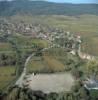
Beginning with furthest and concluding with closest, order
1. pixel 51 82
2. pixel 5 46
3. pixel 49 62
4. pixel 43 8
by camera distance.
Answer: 1. pixel 43 8
2. pixel 5 46
3. pixel 49 62
4. pixel 51 82

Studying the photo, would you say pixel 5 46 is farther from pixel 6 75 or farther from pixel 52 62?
pixel 6 75

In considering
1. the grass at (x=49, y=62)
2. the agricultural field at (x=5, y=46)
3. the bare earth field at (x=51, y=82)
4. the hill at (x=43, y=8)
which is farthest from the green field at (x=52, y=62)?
the hill at (x=43, y=8)

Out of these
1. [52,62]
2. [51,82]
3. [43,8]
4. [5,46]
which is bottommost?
[43,8]

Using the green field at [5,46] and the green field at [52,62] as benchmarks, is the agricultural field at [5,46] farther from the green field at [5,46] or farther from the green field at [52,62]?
the green field at [52,62]

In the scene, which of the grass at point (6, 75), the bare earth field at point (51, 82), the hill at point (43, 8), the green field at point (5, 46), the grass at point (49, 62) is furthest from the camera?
the hill at point (43, 8)

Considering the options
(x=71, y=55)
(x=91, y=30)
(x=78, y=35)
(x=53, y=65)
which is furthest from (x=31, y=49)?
(x=91, y=30)

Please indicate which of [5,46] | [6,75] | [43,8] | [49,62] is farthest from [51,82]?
[43,8]

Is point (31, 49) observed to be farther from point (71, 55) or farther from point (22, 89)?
point (22, 89)
